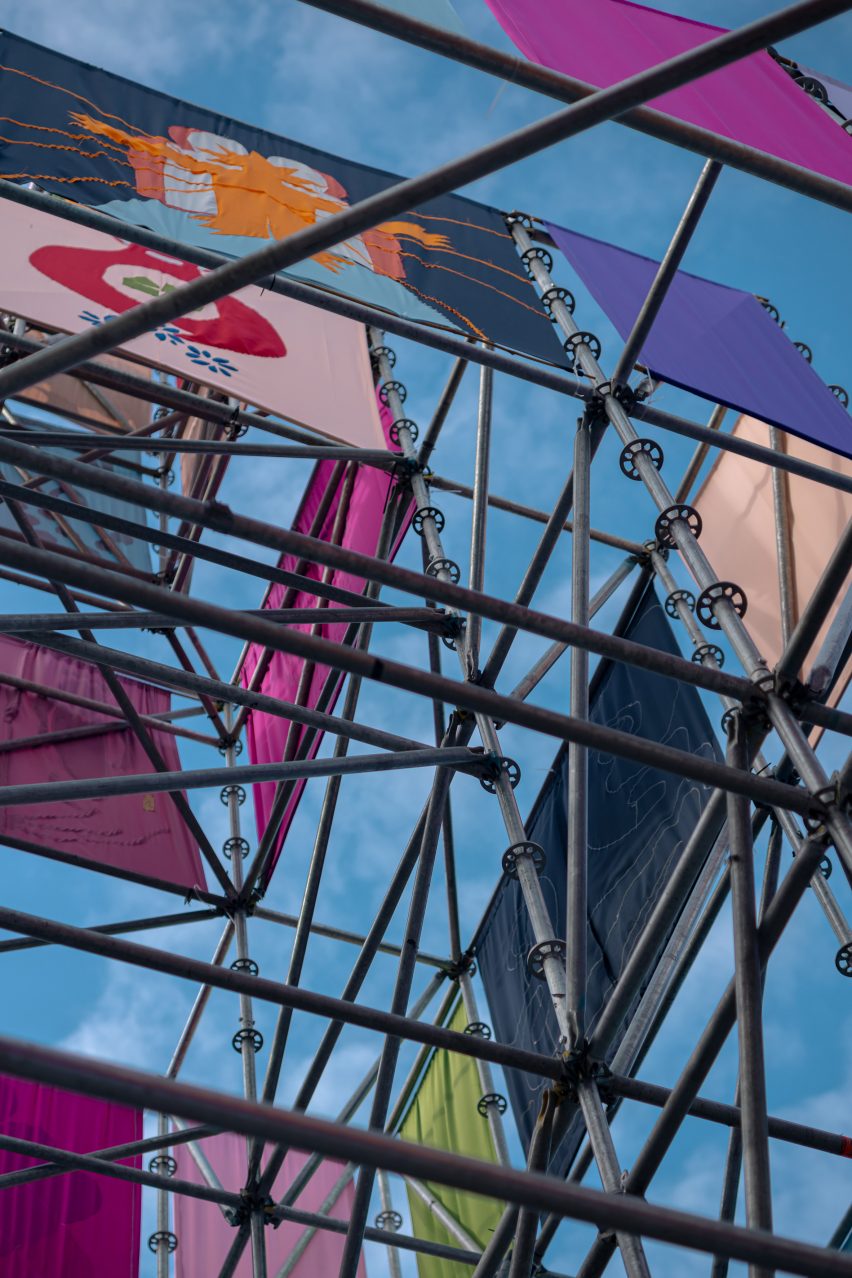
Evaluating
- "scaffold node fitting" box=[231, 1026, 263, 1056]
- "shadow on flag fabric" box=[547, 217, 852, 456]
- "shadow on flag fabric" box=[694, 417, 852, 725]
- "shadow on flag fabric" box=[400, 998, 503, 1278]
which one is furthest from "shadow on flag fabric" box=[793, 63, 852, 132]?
"scaffold node fitting" box=[231, 1026, 263, 1056]

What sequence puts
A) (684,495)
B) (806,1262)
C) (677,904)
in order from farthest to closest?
(684,495) < (677,904) < (806,1262)

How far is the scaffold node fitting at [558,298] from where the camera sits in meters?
9.91

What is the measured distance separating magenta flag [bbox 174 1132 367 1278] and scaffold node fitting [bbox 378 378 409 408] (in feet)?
17.7

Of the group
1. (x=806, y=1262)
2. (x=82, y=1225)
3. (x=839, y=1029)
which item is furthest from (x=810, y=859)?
(x=839, y=1029)

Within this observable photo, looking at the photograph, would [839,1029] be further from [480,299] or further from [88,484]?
[88,484]

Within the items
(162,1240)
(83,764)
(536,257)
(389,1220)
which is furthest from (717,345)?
(162,1240)

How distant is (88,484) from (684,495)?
651 cm

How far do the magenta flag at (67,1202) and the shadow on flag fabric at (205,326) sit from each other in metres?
4.69

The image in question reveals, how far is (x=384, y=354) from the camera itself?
37.6ft

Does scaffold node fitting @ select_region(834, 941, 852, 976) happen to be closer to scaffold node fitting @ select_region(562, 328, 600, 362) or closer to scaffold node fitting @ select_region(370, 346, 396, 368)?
scaffold node fitting @ select_region(562, 328, 600, 362)

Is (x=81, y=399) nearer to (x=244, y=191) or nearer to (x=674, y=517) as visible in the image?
(x=244, y=191)

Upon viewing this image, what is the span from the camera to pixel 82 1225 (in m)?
10.3

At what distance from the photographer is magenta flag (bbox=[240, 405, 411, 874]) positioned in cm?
1020

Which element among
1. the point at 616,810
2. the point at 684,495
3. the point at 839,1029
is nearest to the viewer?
the point at 616,810
